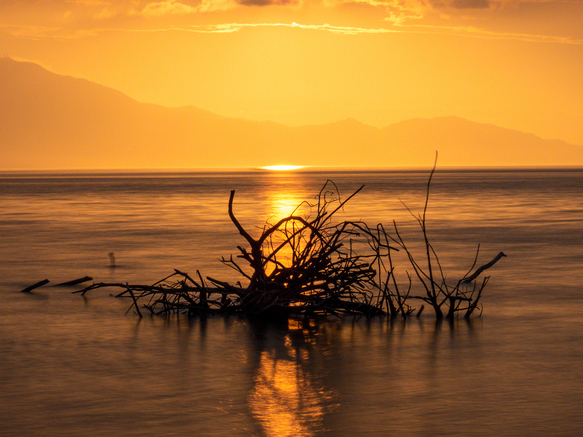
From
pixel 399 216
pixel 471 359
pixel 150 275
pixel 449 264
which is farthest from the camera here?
pixel 399 216

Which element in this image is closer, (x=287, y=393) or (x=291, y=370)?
(x=287, y=393)

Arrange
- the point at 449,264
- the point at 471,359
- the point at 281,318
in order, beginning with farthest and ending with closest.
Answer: the point at 449,264
the point at 281,318
the point at 471,359

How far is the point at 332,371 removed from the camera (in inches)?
353

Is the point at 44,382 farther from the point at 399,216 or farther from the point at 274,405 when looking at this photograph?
the point at 399,216

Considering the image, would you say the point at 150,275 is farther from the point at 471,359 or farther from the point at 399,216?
the point at 399,216

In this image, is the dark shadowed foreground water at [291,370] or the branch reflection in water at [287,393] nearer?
the branch reflection in water at [287,393]

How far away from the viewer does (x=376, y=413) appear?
751 centimetres

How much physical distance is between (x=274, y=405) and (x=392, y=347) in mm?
2919

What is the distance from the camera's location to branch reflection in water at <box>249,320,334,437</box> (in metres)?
7.07

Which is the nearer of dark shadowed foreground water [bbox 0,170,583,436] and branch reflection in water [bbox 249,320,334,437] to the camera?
branch reflection in water [bbox 249,320,334,437]

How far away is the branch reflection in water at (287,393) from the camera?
7066 millimetres

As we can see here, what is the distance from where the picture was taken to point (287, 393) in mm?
8062

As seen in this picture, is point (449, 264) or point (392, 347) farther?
point (449, 264)

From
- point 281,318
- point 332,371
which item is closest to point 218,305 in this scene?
point 281,318
